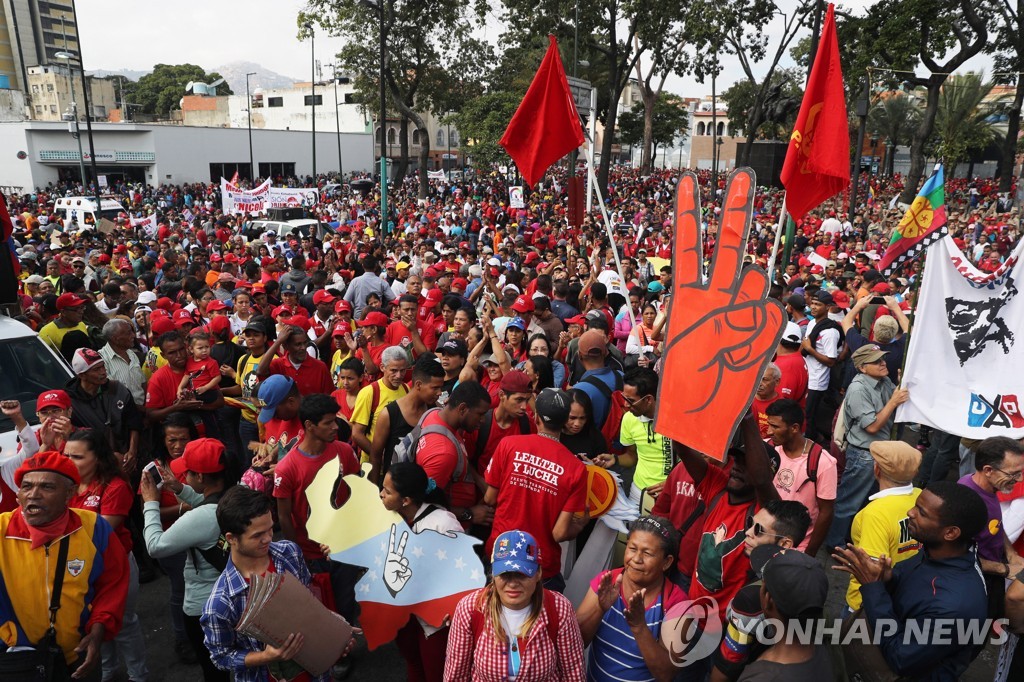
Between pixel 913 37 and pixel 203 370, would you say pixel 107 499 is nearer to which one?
pixel 203 370

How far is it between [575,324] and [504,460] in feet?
11.2

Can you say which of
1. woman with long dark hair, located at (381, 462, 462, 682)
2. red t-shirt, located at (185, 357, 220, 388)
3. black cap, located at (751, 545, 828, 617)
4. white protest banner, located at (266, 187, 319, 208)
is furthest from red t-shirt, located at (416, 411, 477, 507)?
white protest banner, located at (266, 187, 319, 208)

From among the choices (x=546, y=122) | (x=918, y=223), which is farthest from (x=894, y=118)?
(x=546, y=122)

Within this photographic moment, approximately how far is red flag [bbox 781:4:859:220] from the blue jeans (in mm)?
1869

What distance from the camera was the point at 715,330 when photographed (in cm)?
304

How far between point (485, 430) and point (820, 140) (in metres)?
3.51

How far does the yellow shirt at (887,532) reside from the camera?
3.25 metres

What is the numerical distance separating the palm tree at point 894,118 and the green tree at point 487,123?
100 ft

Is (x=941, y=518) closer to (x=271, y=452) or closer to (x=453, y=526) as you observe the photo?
(x=453, y=526)

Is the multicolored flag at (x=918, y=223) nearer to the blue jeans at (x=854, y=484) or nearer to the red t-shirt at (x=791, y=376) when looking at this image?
the red t-shirt at (x=791, y=376)

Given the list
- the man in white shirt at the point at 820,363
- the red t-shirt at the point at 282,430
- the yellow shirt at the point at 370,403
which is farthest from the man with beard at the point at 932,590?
the man in white shirt at the point at 820,363

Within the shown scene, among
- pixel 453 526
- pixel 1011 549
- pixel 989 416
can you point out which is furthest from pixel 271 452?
pixel 989 416

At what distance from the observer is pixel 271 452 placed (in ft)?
13.9

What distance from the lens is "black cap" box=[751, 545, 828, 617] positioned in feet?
7.44
